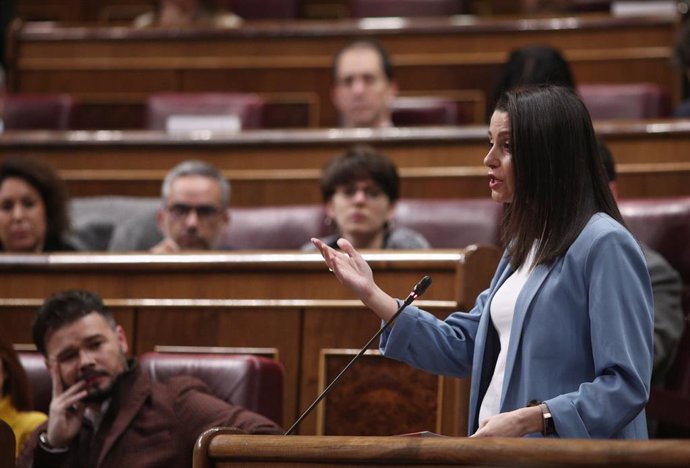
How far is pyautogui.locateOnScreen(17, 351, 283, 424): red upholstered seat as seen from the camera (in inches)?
37.0

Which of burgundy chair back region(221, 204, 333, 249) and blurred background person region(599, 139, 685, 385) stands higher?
burgundy chair back region(221, 204, 333, 249)

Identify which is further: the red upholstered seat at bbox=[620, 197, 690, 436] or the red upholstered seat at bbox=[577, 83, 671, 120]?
the red upholstered seat at bbox=[577, 83, 671, 120]

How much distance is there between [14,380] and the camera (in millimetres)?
977

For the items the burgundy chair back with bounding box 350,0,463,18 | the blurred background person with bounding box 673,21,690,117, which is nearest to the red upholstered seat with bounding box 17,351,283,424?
the blurred background person with bounding box 673,21,690,117

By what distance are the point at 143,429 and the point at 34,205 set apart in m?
0.49

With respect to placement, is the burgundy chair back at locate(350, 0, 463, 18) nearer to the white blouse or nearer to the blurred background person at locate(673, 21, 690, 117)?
the blurred background person at locate(673, 21, 690, 117)

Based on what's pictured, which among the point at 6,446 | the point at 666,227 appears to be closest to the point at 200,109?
the point at 666,227

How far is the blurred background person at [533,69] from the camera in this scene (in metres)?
1.36

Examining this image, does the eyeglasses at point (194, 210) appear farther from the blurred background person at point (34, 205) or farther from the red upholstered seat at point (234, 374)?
the red upholstered seat at point (234, 374)

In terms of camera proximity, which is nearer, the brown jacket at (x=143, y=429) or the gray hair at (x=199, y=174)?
the brown jacket at (x=143, y=429)

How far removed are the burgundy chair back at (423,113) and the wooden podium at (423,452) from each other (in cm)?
112

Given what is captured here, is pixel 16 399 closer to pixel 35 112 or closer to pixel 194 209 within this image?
pixel 194 209

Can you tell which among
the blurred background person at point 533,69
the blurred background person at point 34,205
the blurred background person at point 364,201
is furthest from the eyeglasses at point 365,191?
the blurred background person at point 34,205

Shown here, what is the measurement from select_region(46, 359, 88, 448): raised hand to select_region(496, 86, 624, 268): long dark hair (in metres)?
0.41
